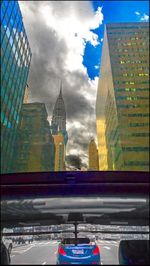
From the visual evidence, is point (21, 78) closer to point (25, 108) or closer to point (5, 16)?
point (5, 16)

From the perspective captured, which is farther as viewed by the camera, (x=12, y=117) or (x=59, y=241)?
(x=12, y=117)

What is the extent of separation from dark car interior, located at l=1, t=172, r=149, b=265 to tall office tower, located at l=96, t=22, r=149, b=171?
81316 mm

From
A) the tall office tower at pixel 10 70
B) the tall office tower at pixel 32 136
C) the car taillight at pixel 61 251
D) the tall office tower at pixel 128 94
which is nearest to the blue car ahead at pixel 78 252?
the car taillight at pixel 61 251

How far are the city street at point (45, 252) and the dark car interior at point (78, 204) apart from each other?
8cm

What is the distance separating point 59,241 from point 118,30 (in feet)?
422

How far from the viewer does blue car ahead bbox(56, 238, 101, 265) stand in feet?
4.74

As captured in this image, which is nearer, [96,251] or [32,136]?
[96,251]

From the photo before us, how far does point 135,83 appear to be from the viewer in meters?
102

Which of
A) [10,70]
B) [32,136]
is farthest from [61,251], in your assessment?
[32,136]

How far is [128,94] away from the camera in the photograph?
99.2m

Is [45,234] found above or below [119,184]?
below

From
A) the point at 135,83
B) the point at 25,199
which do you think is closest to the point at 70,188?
the point at 25,199

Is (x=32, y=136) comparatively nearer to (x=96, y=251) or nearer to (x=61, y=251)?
(x=61, y=251)

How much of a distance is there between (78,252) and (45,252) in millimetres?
237
